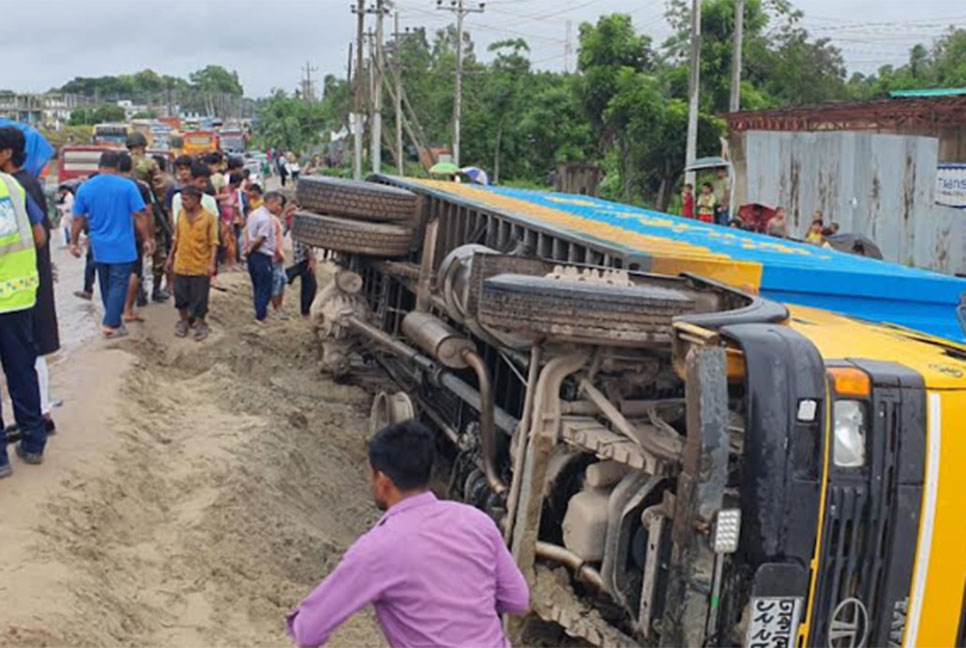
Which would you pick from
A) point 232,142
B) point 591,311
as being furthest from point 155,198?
point 232,142

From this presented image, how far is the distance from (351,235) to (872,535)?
538 cm

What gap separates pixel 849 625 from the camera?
346 centimetres

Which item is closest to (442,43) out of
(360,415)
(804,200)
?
(804,200)

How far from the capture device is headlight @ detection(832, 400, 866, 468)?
136 inches

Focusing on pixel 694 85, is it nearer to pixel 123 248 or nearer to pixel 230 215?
pixel 230 215

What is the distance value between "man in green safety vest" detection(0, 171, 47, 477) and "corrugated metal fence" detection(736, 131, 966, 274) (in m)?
14.3

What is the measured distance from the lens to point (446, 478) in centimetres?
675

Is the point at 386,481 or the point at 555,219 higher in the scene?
the point at 555,219

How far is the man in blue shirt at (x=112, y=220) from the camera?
8.19 meters

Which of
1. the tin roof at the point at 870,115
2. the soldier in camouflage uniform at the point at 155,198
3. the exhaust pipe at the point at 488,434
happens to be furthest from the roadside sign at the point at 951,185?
the exhaust pipe at the point at 488,434

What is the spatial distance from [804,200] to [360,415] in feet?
44.1

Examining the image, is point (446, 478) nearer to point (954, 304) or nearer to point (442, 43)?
point (954, 304)

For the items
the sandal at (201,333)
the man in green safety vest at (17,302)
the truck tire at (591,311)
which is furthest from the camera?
the sandal at (201,333)

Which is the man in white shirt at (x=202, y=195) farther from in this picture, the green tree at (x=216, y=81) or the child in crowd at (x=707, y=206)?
the green tree at (x=216, y=81)
